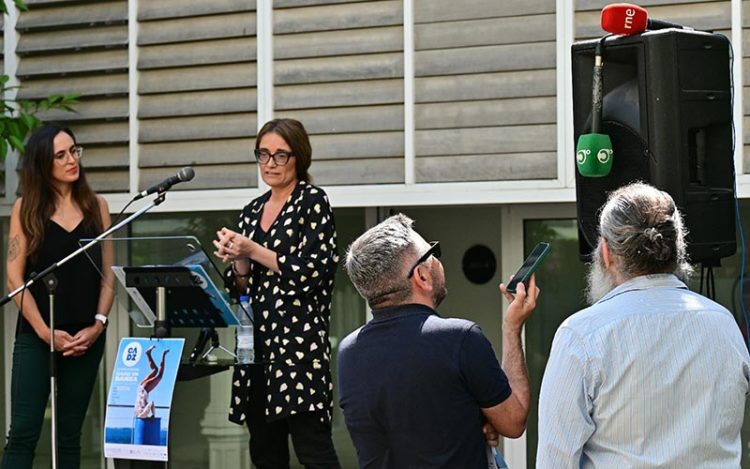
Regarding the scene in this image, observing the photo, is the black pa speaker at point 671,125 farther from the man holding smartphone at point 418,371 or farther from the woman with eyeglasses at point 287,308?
the woman with eyeglasses at point 287,308

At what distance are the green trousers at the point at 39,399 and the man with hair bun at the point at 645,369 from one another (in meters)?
2.82

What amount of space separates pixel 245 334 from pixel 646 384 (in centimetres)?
220

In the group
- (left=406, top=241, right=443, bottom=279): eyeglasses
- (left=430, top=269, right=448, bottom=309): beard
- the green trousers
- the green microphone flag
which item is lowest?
the green trousers

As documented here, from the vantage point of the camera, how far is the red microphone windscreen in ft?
10.9

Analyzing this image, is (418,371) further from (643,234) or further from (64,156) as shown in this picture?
(64,156)

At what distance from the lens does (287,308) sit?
437 centimetres

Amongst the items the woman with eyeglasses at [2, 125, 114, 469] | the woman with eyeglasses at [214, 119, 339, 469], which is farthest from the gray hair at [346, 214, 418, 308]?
the woman with eyeglasses at [2, 125, 114, 469]

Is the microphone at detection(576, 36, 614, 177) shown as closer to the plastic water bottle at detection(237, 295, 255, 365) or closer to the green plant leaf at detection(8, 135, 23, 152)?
the plastic water bottle at detection(237, 295, 255, 365)

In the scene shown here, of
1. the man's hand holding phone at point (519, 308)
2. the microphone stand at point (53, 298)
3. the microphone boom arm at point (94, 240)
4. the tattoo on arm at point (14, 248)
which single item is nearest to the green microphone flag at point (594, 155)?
the man's hand holding phone at point (519, 308)

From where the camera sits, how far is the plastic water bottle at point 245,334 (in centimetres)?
438

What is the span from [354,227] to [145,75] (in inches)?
48.4

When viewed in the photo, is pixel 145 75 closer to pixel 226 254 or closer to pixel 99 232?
pixel 99 232

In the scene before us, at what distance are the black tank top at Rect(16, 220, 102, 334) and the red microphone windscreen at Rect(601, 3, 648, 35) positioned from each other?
8.16 ft

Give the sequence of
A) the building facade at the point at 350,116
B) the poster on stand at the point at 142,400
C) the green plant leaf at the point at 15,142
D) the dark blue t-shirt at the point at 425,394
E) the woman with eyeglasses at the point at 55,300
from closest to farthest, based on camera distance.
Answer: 1. the dark blue t-shirt at the point at 425,394
2. the poster on stand at the point at 142,400
3. the woman with eyeglasses at the point at 55,300
4. the building facade at the point at 350,116
5. the green plant leaf at the point at 15,142
